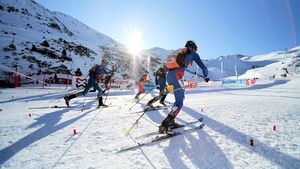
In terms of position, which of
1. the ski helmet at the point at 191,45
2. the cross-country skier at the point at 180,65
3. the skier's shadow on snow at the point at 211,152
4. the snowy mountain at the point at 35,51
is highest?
the snowy mountain at the point at 35,51

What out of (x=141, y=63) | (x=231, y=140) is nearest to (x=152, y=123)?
(x=231, y=140)

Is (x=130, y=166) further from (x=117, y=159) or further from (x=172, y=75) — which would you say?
(x=172, y=75)

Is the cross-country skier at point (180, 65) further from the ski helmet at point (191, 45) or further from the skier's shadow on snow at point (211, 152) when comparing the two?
the skier's shadow on snow at point (211, 152)

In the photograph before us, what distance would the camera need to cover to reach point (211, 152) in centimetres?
370

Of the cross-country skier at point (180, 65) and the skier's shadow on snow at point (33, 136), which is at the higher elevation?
the cross-country skier at point (180, 65)

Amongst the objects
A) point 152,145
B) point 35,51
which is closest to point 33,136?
point 152,145

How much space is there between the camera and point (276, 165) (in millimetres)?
3152

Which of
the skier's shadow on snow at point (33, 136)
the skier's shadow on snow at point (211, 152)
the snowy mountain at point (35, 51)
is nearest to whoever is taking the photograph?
the skier's shadow on snow at point (211, 152)

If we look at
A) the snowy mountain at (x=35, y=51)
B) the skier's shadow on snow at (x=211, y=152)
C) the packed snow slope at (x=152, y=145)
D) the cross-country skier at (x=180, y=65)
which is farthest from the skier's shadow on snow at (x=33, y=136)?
the snowy mountain at (x=35, y=51)

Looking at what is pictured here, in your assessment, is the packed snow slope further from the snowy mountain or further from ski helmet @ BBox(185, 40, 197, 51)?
the snowy mountain

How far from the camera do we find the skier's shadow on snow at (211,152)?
10.6 feet

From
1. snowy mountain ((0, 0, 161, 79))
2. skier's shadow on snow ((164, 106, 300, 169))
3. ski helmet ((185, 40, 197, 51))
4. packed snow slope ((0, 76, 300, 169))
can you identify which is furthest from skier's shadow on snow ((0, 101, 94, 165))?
snowy mountain ((0, 0, 161, 79))

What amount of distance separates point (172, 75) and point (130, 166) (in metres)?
2.87

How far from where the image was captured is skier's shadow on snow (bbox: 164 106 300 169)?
128 inches
